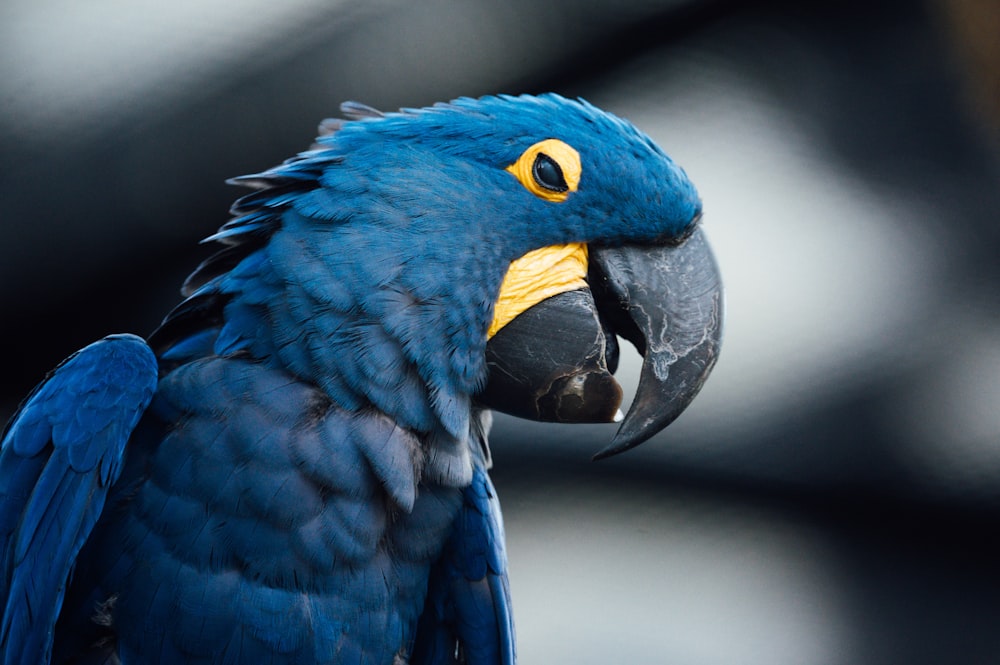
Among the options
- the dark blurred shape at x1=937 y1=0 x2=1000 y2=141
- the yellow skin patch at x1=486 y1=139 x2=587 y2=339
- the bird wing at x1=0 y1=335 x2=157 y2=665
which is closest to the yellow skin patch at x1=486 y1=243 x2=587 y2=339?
the yellow skin patch at x1=486 y1=139 x2=587 y2=339

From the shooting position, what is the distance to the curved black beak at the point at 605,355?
2.78ft

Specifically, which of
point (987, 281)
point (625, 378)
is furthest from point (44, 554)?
point (987, 281)

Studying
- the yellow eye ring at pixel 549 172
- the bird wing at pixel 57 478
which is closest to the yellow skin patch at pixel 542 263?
the yellow eye ring at pixel 549 172

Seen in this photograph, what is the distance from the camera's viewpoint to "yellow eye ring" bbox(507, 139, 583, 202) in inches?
33.9

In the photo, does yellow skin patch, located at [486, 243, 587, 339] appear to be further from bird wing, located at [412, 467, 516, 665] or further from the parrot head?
bird wing, located at [412, 467, 516, 665]

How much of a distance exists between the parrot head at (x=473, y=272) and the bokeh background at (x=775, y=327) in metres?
0.49

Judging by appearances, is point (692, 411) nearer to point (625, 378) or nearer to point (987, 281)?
point (625, 378)

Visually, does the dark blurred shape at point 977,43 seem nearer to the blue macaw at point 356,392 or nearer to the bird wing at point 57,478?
the blue macaw at point 356,392

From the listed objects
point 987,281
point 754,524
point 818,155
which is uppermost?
point 818,155

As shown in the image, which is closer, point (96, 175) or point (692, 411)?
point (96, 175)

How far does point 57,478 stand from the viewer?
0.76 metres

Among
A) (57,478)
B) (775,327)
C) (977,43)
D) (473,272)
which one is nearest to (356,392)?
(473,272)

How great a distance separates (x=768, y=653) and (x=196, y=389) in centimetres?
135

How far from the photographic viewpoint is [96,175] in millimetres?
1245
